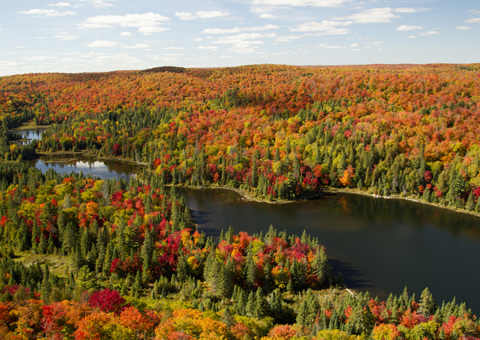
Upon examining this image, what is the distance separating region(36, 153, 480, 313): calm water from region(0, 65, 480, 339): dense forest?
518cm

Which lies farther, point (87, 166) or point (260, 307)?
point (87, 166)

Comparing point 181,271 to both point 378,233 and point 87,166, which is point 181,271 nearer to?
point 378,233

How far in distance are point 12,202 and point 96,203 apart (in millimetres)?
18005

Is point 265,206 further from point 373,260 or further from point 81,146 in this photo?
point 81,146

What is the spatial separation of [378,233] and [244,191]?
4243 centimetres

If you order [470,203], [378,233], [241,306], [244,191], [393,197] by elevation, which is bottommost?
[241,306]

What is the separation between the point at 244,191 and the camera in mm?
108125

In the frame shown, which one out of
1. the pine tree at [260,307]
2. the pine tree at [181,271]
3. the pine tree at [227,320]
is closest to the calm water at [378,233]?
the pine tree at [260,307]

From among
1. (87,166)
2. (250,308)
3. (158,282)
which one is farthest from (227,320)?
(87,166)

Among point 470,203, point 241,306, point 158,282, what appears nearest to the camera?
point 241,306

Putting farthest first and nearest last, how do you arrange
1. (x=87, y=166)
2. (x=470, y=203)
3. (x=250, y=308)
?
(x=87, y=166)
(x=470, y=203)
(x=250, y=308)

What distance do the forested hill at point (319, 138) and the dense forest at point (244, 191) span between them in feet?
2.04

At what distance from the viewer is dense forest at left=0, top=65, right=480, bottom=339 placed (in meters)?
40.0

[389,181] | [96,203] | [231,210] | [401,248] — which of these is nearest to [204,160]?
[231,210]
